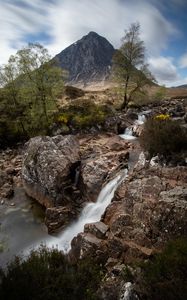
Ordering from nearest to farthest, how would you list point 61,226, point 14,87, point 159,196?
point 159,196 < point 61,226 < point 14,87

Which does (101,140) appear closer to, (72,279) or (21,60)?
(21,60)

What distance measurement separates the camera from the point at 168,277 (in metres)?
7.68

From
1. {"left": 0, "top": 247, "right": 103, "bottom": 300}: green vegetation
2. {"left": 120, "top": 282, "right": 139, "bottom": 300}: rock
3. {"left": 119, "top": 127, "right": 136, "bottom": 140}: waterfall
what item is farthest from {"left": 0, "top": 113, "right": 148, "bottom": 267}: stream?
{"left": 119, "top": 127, "right": 136, "bottom": 140}: waterfall

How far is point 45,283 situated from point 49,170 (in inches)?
462

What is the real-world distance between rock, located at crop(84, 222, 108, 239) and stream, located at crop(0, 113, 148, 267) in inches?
68.5

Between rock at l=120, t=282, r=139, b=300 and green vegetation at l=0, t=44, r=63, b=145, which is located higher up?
green vegetation at l=0, t=44, r=63, b=145

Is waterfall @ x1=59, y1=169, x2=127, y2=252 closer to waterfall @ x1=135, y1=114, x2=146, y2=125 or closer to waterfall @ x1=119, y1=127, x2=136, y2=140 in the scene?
waterfall @ x1=119, y1=127, x2=136, y2=140

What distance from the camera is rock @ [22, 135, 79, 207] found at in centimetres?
1900

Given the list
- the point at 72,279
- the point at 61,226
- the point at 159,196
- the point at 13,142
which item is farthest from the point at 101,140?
the point at 72,279

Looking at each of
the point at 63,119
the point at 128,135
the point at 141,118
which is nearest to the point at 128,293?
the point at 128,135

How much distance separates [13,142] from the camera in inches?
1289

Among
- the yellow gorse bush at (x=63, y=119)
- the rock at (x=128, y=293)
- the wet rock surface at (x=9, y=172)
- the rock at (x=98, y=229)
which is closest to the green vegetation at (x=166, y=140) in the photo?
the rock at (x=98, y=229)

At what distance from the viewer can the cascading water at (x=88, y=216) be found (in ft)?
52.0

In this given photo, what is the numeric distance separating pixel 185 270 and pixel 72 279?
3.54 m
